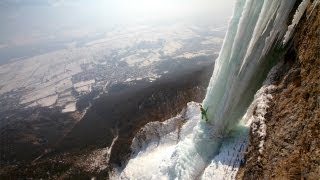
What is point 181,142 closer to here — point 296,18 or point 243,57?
point 243,57


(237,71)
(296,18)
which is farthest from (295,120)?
(237,71)

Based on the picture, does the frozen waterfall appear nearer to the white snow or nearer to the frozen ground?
the frozen ground

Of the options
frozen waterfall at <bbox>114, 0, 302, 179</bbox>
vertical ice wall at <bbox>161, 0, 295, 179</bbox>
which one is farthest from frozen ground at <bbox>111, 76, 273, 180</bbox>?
vertical ice wall at <bbox>161, 0, 295, 179</bbox>

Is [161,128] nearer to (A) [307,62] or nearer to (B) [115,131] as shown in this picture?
(A) [307,62]

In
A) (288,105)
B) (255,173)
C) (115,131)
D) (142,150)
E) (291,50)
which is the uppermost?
(291,50)

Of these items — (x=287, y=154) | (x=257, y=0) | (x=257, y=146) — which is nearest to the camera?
(x=287, y=154)

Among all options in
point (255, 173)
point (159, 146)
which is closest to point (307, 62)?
point (255, 173)

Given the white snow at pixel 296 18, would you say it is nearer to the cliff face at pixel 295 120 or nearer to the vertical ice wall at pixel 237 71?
the cliff face at pixel 295 120
